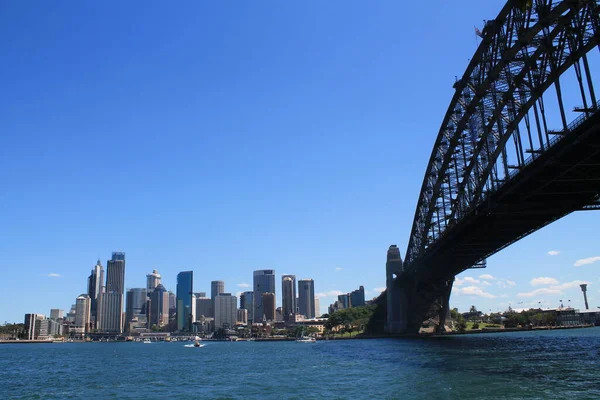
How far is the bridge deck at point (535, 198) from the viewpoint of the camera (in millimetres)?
43284

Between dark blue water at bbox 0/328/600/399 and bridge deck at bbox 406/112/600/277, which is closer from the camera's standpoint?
dark blue water at bbox 0/328/600/399

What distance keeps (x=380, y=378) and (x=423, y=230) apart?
210 feet

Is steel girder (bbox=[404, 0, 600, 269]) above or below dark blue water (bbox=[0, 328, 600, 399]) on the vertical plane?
above

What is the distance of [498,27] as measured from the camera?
57.3m

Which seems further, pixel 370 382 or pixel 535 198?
pixel 535 198

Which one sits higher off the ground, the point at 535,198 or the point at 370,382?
the point at 535,198

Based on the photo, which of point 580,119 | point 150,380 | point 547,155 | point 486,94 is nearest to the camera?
point 580,119

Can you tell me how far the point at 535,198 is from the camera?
57.5m

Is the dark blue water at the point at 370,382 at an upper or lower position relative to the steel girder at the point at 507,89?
lower

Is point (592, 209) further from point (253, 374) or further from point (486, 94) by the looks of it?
point (253, 374)

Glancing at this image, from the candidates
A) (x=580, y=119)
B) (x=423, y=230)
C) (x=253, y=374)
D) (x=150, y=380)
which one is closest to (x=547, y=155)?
(x=580, y=119)

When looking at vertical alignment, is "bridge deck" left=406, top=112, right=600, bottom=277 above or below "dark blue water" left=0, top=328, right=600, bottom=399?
above

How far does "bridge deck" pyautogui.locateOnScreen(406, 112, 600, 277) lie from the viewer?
4328 cm

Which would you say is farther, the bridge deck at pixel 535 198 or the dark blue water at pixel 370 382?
the bridge deck at pixel 535 198
